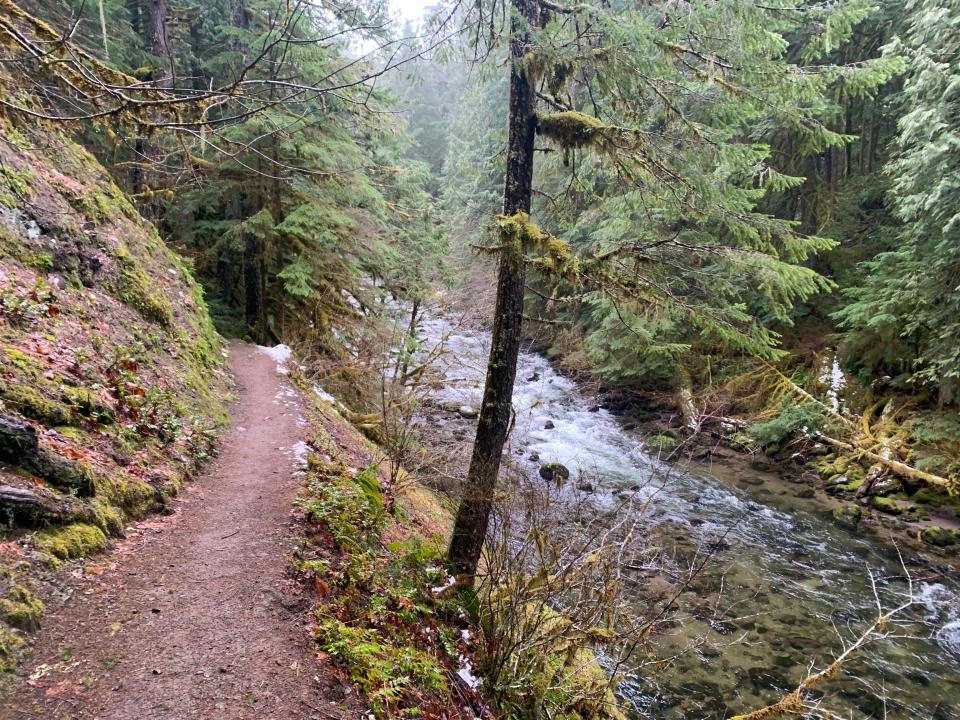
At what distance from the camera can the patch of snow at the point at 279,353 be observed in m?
12.4

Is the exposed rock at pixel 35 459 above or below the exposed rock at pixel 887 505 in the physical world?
above

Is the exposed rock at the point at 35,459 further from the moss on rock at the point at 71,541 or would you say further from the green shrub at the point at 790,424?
the green shrub at the point at 790,424

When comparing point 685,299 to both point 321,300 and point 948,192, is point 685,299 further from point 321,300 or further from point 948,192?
point 321,300

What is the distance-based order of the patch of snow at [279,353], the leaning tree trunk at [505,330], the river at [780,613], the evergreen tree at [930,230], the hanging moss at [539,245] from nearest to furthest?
the hanging moss at [539,245] < the leaning tree trunk at [505,330] < the river at [780,613] < the evergreen tree at [930,230] < the patch of snow at [279,353]

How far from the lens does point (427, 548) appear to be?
20.0ft

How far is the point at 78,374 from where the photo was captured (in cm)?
548

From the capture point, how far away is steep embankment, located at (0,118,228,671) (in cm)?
389

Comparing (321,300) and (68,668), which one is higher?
(321,300)

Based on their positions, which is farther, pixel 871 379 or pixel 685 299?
pixel 871 379

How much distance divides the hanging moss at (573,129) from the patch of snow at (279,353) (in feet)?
30.1

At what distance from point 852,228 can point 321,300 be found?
16.1 meters

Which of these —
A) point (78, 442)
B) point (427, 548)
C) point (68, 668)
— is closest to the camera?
point (68, 668)

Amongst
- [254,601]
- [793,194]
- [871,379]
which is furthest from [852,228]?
[254,601]

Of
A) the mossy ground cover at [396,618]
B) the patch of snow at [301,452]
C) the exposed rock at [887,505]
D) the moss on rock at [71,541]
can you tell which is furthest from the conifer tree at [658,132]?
the exposed rock at [887,505]
